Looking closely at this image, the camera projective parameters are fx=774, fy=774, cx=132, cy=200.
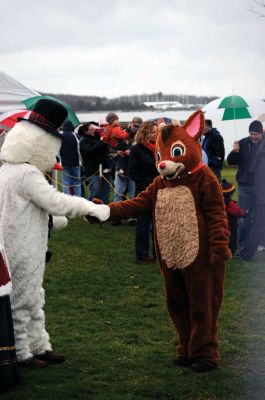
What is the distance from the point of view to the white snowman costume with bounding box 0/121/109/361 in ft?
18.0

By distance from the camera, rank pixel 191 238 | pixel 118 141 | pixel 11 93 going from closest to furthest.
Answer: pixel 191 238 < pixel 118 141 < pixel 11 93

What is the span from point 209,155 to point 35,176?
22.5ft

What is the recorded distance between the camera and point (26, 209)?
5.52 metres

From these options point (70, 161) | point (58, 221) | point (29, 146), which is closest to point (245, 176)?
point (58, 221)

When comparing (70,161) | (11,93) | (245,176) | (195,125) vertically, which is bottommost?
(245,176)

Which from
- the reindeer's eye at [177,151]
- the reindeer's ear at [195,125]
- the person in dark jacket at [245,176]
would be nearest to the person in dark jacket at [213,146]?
the person in dark jacket at [245,176]

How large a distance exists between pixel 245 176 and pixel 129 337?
14.2 feet

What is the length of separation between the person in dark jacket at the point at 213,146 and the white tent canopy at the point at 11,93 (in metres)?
5.31

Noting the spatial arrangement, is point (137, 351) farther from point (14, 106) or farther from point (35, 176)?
point (14, 106)

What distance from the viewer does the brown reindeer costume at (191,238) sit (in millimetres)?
5426

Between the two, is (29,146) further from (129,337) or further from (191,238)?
(129,337)

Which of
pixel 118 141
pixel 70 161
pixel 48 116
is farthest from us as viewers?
pixel 70 161

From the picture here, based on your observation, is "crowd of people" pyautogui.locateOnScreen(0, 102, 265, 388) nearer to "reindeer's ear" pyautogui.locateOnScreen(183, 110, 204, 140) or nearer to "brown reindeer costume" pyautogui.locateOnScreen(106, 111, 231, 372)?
"brown reindeer costume" pyautogui.locateOnScreen(106, 111, 231, 372)

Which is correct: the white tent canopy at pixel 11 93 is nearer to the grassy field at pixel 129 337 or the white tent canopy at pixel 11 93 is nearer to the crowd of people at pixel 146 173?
the crowd of people at pixel 146 173
